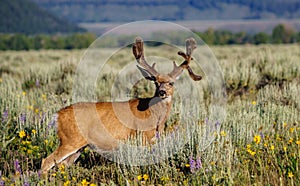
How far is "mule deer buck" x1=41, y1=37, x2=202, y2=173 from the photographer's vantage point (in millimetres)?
6691

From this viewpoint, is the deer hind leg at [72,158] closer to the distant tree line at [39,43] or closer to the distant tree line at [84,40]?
the distant tree line at [84,40]

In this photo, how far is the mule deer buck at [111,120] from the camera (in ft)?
22.0

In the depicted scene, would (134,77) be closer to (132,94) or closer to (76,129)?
(132,94)

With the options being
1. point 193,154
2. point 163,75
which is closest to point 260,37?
point 163,75

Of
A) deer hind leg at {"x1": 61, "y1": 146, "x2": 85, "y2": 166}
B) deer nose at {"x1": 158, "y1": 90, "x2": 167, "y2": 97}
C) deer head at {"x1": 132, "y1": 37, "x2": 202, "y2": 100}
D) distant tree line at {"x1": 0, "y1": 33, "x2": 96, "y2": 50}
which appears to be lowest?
deer hind leg at {"x1": 61, "y1": 146, "x2": 85, "y2": 166}

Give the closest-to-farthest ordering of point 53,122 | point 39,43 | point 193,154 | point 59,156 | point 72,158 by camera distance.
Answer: point 193,154, point 59,156, point 72,158, point 53,122, point 39,43

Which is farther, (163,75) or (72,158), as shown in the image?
(163,75)

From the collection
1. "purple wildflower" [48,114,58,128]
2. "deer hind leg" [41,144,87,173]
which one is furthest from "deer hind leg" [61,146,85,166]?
"purple wildflower" [48,114,58,128]

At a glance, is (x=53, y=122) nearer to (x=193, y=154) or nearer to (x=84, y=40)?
(x=193, y=154)

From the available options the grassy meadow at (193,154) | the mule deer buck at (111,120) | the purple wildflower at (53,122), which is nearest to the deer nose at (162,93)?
the mule deer buck at (111,120)

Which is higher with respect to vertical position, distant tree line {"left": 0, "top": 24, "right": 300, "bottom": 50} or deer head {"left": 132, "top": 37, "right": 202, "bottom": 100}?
distant tree line {"left": 0, "top": 24, "right": 300, "bottom": 50}

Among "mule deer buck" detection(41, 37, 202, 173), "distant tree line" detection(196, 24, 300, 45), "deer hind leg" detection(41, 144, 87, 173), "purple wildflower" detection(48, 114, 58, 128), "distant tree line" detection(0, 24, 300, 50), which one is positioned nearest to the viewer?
"deer hind leg" detection(41, 144, 87, 173)

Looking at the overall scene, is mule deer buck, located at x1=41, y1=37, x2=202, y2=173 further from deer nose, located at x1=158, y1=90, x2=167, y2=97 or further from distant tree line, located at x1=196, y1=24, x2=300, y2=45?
distant tree line, located at x1=196, y1=24, x2=300, y2=45

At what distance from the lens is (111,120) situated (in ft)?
23.1
